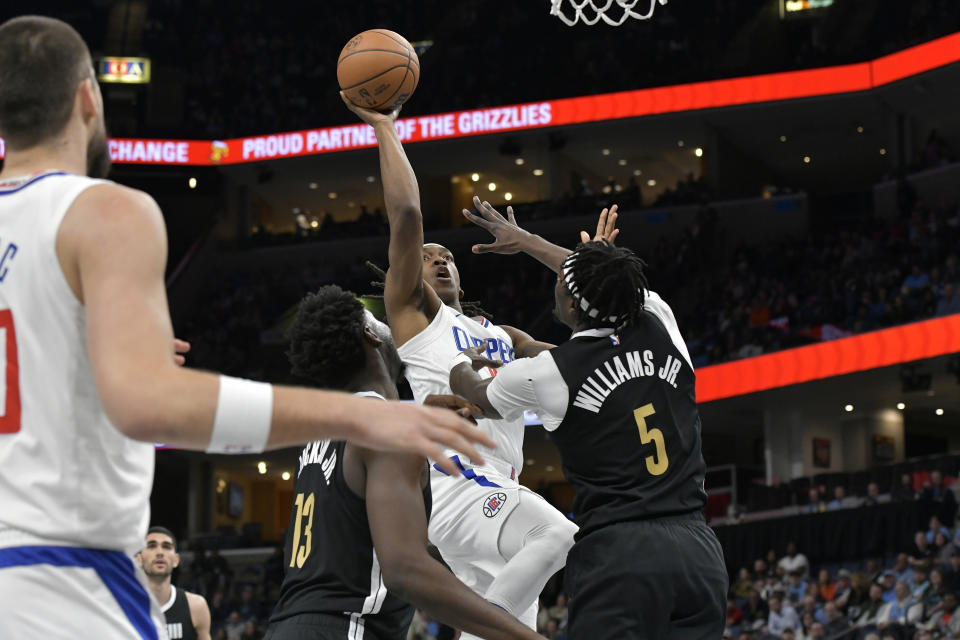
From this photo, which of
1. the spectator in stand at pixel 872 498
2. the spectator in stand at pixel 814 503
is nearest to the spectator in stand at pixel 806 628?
the spectator in stand at pixel 872 498

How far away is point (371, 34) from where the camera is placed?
6.23m

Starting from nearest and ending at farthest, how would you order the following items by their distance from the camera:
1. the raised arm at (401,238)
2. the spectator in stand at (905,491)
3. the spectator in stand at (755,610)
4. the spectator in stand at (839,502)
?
the raised arm at (401,238) < the spectator in stand at (755,610) < the spectator in stand at (905,491) < the spectator in stand at (839,502)

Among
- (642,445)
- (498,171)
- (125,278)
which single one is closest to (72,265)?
(125,278)

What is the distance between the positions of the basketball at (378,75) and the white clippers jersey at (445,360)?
3.58ft

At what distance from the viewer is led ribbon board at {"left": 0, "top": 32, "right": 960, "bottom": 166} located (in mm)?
27578

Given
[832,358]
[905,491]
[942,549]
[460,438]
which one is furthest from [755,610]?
[460,438]

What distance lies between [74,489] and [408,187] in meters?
3.35

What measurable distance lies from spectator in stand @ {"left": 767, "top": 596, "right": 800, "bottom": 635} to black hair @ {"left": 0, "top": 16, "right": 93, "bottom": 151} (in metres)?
15.2

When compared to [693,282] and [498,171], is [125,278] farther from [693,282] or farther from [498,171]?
[498,171]

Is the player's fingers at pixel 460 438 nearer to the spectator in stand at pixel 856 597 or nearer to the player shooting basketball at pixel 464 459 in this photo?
the player shooting basketball at pixel 464 459

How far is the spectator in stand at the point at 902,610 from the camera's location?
48.1ft

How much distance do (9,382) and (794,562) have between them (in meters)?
17.2

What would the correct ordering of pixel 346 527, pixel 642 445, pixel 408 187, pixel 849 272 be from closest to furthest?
pixel 346 527
pixel 642 445
pixel 408 187
pixel 849 272

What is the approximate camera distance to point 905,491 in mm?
18516
